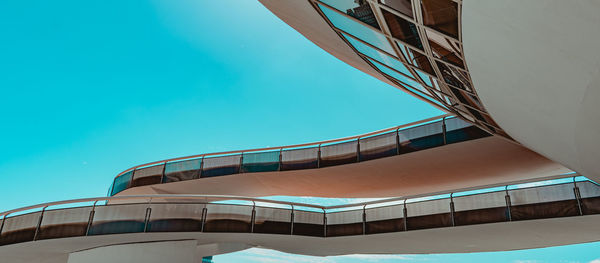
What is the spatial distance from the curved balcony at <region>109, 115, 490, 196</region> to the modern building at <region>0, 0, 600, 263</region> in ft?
0.20

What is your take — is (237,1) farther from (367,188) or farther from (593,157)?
(593,157)

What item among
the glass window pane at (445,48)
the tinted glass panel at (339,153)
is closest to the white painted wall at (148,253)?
the tinted glass panel at (339,153)

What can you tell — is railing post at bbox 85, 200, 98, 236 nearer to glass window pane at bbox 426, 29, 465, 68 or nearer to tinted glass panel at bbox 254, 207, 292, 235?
tinted glass panel at bbox 254, 207, 292, 235

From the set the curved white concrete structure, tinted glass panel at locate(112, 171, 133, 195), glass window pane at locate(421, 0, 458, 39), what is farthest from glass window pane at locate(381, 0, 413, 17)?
tinted glass panel at locate(112, 171, 133, 195)

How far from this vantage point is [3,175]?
206 ft

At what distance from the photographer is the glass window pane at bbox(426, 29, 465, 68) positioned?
7.23 metres

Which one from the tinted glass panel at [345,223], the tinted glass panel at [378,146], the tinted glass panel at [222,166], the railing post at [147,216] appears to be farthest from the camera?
the tinted glass panel at [222,166]

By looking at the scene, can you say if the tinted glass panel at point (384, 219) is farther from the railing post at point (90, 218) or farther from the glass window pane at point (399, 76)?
the railing post at point (90, 218)

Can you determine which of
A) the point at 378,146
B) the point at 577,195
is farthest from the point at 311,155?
the point at 577,195

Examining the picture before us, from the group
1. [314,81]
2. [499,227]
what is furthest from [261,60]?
[499,227]

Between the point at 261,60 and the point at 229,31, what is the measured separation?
8.55m

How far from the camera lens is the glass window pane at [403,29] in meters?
7.70

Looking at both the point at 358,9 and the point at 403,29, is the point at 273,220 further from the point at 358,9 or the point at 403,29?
the point at 403,29

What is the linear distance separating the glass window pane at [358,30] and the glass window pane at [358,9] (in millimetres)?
241
